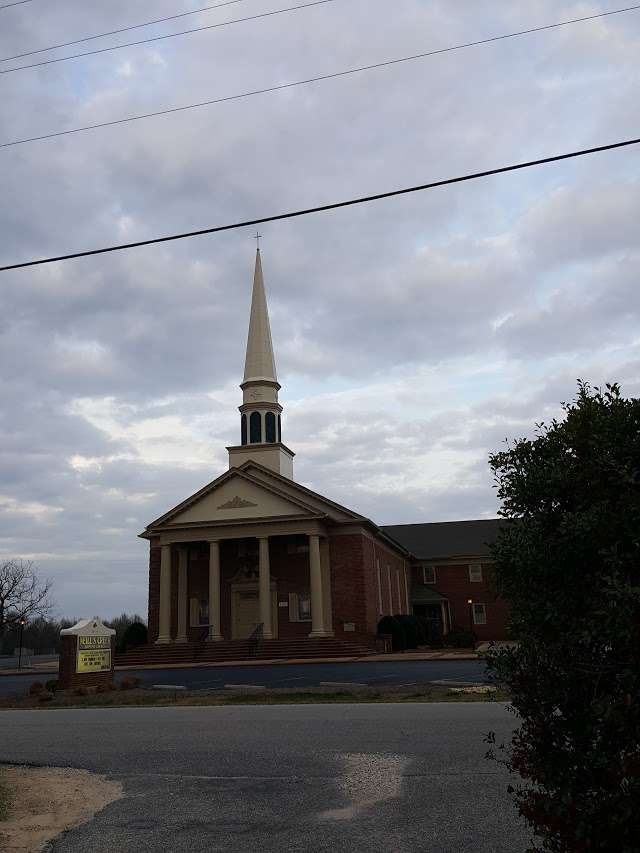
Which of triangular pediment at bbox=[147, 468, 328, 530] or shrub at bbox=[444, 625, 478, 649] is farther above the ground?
triangular pediment at bbox=[147, 468, 328, 530]

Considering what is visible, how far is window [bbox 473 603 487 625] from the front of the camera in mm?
53938

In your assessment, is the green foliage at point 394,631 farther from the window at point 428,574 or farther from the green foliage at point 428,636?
the window at point 428,574

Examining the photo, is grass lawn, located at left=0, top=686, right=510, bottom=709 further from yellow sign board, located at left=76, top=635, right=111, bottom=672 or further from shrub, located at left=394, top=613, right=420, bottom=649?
shrub, located at left=394, top=613, right=420, bottom=649

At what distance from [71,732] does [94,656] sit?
11.0 m

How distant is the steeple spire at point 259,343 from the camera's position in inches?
1918

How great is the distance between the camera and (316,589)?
3947 cm

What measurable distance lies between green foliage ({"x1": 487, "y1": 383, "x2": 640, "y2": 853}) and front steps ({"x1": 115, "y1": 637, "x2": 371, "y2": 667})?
32.8 metres

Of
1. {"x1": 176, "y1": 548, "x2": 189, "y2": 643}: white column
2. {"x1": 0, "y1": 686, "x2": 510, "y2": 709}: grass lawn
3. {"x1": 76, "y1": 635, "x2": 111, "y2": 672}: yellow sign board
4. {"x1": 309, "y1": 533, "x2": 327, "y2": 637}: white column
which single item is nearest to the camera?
{"x1": 0, "y1": 686, "x2": 510, "y2": 709}: grass lawn

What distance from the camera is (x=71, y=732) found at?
1416 cm

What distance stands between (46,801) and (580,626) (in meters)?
6.84

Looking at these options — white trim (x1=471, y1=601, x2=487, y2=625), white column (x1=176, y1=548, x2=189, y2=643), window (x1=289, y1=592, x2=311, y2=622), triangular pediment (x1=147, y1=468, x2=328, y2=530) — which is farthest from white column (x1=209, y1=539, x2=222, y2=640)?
white trim (x1=471, y1=601, x2=487, y2=625)

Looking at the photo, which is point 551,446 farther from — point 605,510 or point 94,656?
point 94,656

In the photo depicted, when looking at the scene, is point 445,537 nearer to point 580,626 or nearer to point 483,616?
point 483,616

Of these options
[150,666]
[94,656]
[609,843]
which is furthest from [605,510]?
[150,666]
